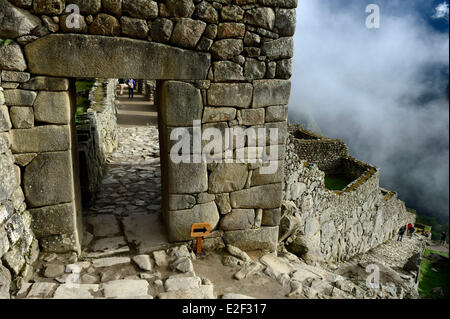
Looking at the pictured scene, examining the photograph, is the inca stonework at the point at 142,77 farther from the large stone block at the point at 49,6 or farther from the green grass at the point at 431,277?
the green grass at the point at 431,277

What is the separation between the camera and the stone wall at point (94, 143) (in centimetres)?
545

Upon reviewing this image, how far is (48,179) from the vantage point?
3773 millimetres

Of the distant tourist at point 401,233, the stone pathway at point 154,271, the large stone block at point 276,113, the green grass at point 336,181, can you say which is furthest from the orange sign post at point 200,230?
the distant tourist at point 401,233

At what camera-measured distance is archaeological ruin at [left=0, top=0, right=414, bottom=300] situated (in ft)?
11.2

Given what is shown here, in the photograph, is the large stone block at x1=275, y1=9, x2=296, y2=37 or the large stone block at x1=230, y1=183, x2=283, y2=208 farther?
the large stone block at x1=230, y1=183, x2=283, y2=208

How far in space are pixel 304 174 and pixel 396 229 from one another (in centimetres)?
1393

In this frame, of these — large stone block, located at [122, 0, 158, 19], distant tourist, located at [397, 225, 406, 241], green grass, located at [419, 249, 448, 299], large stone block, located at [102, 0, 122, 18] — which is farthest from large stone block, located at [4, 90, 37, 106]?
distant tourist, located at [397, 225, 406, 241]

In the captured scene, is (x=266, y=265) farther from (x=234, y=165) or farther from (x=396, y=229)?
(x=396, y=229)

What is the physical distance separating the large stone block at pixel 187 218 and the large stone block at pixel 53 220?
1.10 metres

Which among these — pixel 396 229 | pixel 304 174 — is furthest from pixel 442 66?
pixel 304 174

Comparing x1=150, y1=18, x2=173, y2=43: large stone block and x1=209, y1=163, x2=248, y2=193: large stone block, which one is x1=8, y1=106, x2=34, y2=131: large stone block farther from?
x1=209, y1=163, x2=248, y2=193: large stone block

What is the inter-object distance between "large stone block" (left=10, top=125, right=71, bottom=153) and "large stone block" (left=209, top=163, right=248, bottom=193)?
1.64 meters

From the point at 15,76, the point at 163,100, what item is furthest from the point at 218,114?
the point at 15,76

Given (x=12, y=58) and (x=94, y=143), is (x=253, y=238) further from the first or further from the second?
(x=94, y=143)
